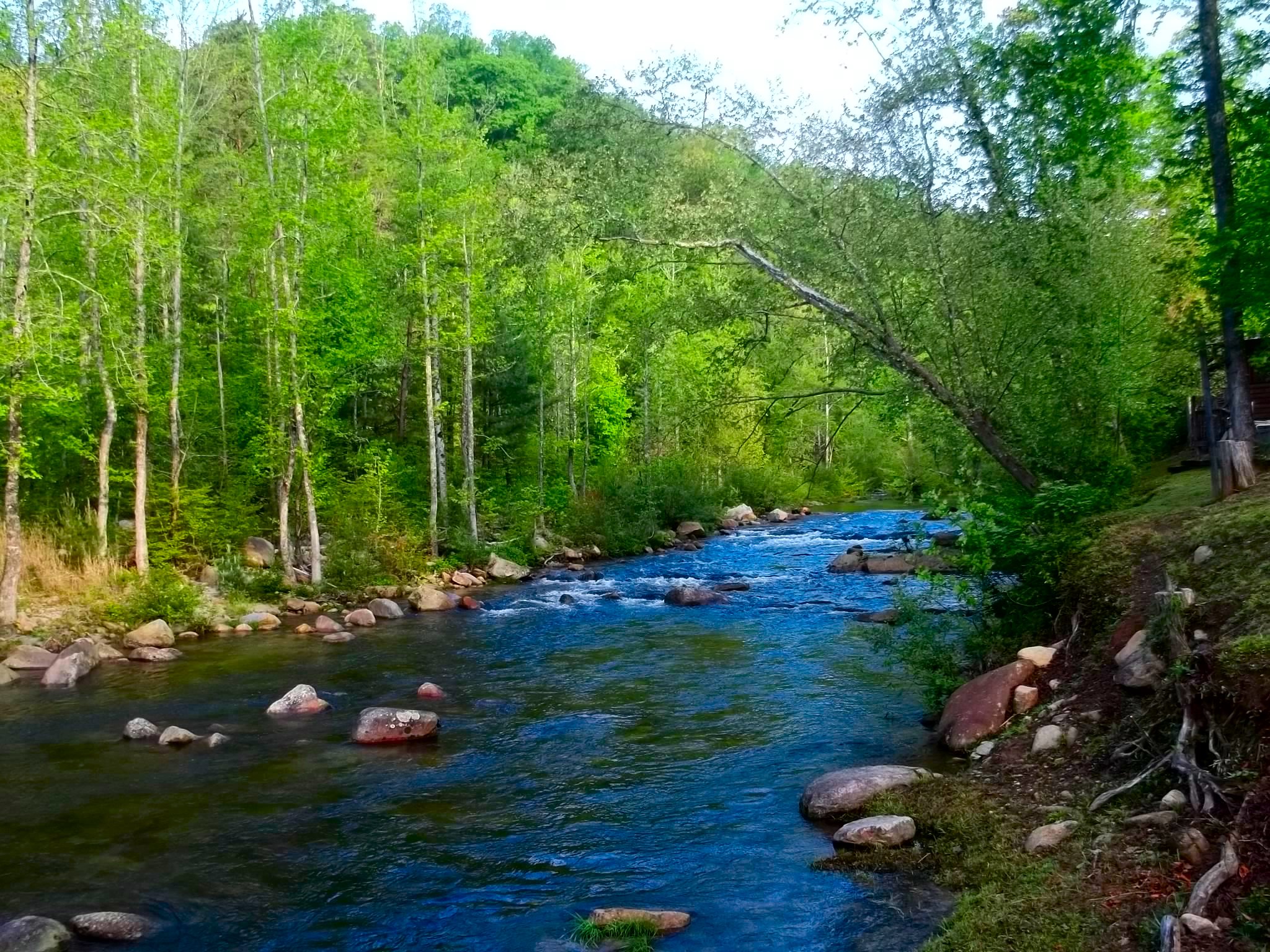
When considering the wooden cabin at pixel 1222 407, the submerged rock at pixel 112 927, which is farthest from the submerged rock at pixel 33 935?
the wooden cabin at pixel 1222 407

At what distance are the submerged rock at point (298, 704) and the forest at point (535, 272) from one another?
6.73 metres

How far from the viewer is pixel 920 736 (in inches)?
424

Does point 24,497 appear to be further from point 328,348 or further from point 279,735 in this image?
point 279,735

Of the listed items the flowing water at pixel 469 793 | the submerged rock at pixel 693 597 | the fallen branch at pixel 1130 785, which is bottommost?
the flowing water at pixel 469 793

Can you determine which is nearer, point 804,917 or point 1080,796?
point 804,917

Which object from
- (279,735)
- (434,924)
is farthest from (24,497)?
(434,924)

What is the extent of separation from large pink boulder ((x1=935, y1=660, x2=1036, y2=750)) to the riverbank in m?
0.23

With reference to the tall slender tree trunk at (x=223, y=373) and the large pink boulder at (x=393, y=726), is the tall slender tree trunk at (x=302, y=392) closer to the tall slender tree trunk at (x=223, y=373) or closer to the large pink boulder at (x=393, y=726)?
the tall slender tree trunk at (x=223, y=373)

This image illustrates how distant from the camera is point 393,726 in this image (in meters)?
11.8

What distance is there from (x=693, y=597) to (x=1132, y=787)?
14.0 metres

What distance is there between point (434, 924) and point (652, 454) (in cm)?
2967

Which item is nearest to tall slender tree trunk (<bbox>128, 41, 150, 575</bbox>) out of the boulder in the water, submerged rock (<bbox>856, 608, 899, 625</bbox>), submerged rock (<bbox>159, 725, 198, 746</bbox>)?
the boulder in the water

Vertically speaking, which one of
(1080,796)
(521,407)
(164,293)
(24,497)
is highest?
(164,293)

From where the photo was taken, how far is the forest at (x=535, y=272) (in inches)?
531
